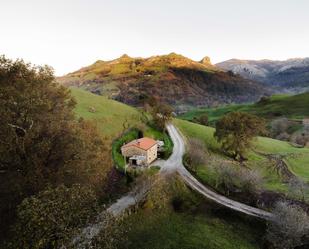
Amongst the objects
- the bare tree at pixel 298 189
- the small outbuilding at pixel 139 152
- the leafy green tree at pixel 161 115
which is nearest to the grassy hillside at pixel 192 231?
the bare tree at pixel 298 189

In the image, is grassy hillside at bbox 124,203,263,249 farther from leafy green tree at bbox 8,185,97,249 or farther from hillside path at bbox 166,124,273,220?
leafy green tree at bbox 8,185,97,249

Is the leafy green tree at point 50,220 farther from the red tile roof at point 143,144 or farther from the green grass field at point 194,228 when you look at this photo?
the red tile roof at point 143,144

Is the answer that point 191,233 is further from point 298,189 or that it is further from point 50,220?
point 50,220

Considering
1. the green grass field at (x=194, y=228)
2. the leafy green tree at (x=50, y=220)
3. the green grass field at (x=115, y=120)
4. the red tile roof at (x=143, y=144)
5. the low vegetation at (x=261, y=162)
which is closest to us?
the leafy green tree at (x=50, y=220)

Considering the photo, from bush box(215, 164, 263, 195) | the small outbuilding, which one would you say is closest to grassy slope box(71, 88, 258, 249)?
bush box(215, 164, 263, 195)

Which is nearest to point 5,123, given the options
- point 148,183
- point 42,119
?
point 42,119
